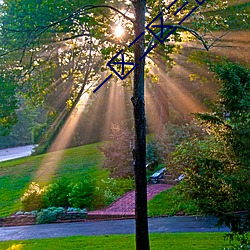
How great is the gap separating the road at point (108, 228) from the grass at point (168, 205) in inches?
12.8

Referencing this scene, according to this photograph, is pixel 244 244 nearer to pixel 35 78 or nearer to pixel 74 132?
pixel 35 78

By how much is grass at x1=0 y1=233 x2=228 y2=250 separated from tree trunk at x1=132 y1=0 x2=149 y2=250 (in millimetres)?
1982

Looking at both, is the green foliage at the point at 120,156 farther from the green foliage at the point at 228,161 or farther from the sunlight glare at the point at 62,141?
the green foliage at the point at 228,161

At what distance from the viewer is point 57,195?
456 inches

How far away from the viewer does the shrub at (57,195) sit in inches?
447

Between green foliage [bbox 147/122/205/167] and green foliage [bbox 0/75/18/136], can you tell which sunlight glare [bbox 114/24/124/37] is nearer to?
green foliage [bbox 0/75/18/136]

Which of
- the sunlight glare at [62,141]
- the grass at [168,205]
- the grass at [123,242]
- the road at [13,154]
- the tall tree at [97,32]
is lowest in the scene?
the road at [13,154]

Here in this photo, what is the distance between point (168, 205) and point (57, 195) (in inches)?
145

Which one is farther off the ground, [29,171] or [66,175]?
[66,175]

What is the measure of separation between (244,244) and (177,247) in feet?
7.77

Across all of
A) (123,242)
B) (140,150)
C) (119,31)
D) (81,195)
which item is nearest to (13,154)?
(81,195)

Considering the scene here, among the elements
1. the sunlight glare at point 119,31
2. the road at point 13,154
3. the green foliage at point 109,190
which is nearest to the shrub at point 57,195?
the green foliage at point 109,190

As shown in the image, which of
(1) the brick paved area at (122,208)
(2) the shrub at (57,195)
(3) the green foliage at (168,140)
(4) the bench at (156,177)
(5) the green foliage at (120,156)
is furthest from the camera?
(5) the green foliage at (120,156)

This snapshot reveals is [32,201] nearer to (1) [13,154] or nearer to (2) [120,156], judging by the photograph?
(2) [120,156]
